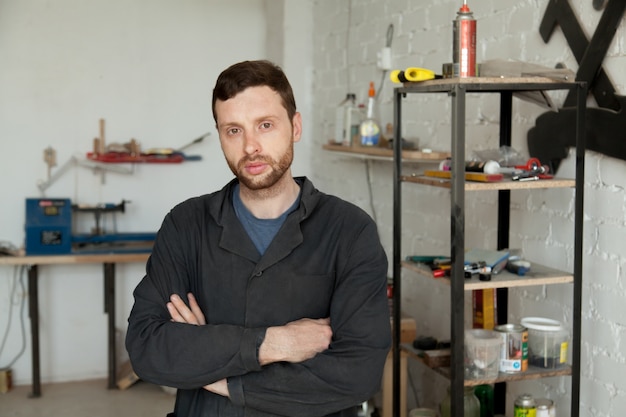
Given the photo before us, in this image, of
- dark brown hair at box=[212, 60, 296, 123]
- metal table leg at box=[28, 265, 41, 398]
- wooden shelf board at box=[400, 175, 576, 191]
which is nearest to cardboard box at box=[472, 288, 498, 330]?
wooden shelf board at box=[400, 175, 576, 191]

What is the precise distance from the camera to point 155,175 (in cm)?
550

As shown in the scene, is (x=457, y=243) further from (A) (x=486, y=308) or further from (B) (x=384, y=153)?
(B) (x=384, y=153)

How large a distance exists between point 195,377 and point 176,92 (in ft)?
12.1

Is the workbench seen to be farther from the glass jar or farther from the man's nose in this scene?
the man's nose

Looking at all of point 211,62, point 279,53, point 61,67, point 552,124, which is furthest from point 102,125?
point 552,124

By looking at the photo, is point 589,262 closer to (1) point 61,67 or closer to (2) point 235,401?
(2) point 235,401

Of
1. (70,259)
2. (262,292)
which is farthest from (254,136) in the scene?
(70,259)

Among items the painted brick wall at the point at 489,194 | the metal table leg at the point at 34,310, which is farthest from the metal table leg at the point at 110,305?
the painted brick wall at the point at 489,194

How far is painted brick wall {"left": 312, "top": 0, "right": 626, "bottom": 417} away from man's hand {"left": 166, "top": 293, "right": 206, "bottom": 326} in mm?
1362

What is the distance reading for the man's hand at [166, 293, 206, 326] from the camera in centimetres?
213

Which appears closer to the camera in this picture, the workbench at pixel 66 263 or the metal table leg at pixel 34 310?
the workbench at pixel 66 263

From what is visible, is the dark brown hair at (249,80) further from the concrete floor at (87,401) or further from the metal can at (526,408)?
the concrete floor at (87,401)

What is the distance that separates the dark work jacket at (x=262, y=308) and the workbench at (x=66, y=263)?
2.85 m

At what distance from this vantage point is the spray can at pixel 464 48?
8.71ft
